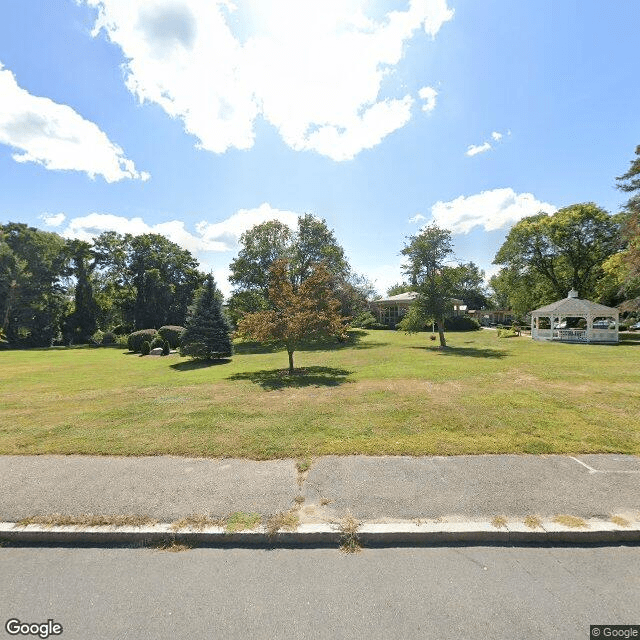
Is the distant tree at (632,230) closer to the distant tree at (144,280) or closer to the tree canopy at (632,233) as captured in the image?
the tree canopy at (632,233)

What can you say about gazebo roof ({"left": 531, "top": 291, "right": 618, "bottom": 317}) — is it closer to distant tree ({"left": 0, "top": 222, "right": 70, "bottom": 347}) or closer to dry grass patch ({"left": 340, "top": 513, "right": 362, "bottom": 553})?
dry grass patch ({"left": 340, "top": 513, "right": 362, "bottom": 553})

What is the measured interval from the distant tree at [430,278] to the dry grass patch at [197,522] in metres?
22.5

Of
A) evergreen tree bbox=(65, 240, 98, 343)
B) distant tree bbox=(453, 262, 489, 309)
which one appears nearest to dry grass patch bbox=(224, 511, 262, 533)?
evergreen tree bbox=(65, 240, 98, 343)

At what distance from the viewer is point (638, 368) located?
1388 cm

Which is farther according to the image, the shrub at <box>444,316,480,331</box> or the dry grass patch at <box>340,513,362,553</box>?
the shrub at <box>444,316,480,331</box>

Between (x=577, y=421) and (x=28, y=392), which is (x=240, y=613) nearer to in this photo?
(x=577, y=421)

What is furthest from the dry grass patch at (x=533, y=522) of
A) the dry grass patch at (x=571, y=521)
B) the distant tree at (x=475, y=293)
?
the distant tree at (x=475, y=293)

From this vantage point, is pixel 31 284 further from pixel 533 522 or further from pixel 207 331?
pixel 533 522

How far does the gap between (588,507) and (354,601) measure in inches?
125

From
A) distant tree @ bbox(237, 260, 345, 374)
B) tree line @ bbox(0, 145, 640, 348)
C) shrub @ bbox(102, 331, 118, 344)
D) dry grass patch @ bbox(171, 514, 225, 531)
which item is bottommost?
dry grass patch @ bbox(171, 514, 225, 531)

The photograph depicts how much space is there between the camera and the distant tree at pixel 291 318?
1356cm

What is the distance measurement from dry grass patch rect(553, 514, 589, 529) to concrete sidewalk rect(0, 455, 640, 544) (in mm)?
120

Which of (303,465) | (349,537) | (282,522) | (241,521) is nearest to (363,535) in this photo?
(349,537)

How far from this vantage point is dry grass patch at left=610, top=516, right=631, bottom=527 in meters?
3.60
